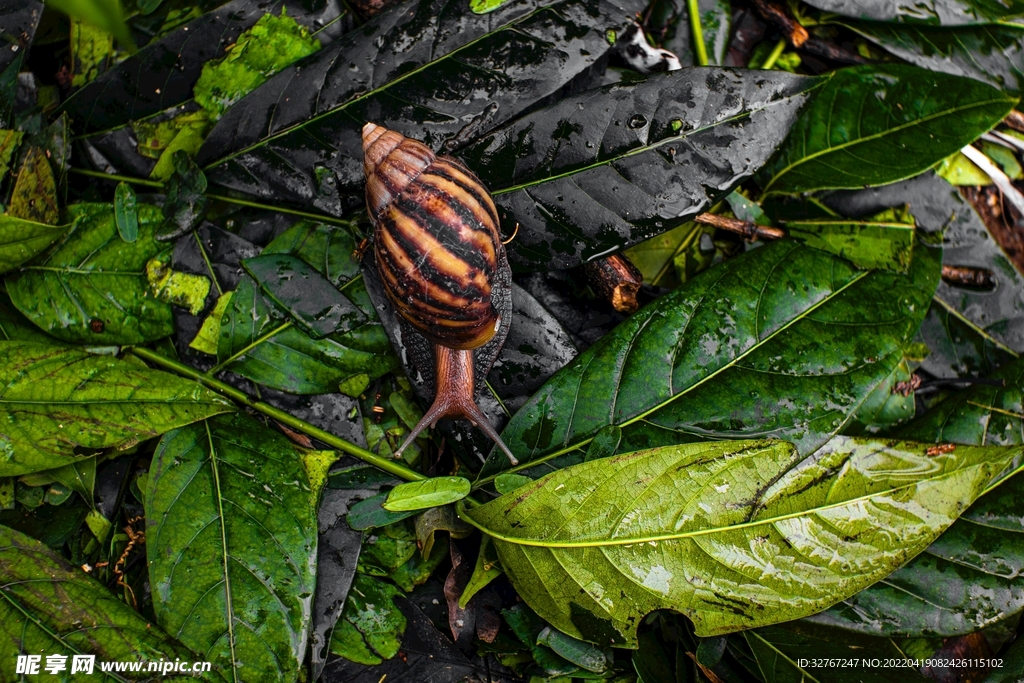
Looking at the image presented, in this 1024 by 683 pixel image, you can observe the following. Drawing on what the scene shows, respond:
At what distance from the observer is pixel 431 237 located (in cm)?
169

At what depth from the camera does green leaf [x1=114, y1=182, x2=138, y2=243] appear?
1.90 m

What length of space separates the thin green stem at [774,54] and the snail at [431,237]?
1067mm

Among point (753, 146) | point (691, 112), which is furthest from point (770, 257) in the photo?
point (691, 112)

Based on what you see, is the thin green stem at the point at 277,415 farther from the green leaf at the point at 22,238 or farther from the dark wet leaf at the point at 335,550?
the green leaf at the point at 22,238

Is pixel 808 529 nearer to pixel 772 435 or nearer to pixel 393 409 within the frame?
pixel 772 435

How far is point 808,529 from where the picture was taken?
1557mm

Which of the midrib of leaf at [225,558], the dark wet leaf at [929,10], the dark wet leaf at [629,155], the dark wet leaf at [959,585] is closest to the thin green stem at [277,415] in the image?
the midrib of leaf at [225,558]

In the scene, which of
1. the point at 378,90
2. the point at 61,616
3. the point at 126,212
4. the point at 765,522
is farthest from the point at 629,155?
the point at 61,616

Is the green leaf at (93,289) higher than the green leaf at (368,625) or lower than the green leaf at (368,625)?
higher

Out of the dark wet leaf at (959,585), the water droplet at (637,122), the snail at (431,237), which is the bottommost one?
the dark wet leaf at (959,585)

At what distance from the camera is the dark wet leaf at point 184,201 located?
1921 mm

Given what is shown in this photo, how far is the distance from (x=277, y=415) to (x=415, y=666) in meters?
0.83

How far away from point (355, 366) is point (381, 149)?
631 mm

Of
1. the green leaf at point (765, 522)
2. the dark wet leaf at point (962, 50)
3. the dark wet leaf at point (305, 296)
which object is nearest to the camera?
the green leaf at point (765, 522)
